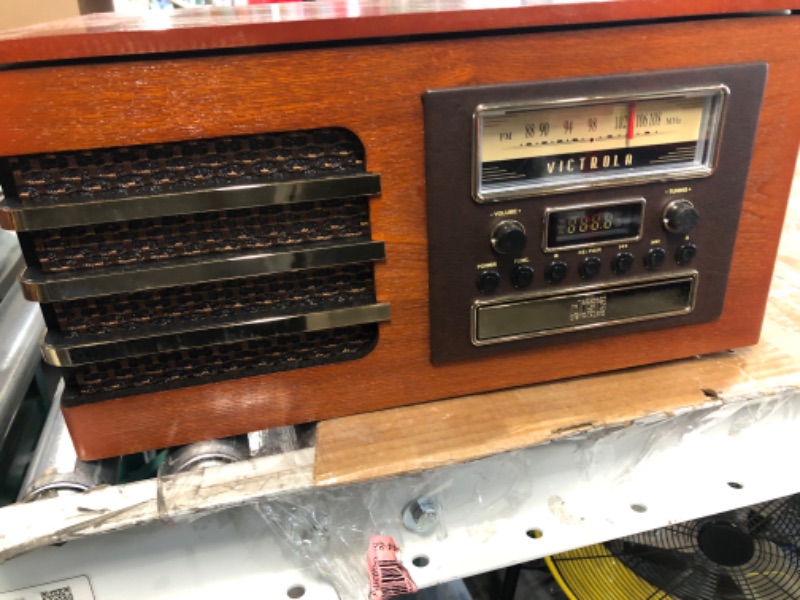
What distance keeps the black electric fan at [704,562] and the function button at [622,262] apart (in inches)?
20.3

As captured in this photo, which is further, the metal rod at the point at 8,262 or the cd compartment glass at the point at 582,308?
the metal rod at the point at 8,262

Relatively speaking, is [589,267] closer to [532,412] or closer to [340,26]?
[532,412]

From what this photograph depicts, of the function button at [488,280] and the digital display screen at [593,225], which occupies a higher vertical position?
the digital display screen at [593,225]

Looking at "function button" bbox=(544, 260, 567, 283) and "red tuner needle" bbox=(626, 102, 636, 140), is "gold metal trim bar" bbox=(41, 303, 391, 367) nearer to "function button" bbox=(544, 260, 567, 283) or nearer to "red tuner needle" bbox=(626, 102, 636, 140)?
"function button" bbox=(544, 260, 567, 283)

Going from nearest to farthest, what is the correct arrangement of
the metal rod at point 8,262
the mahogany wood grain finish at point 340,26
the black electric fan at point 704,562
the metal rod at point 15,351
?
the mahogany wood grain finish at point 340,26, the metal rod at point 15,351, the black electric fan at point 704,562, the metal rod at point 8,262

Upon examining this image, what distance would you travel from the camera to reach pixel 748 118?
54cm

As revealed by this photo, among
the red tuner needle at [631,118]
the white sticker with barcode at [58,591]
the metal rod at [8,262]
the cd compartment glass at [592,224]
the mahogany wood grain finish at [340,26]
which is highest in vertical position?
the mahogany wood grain finish at [340,26]

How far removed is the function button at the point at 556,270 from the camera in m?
0.55

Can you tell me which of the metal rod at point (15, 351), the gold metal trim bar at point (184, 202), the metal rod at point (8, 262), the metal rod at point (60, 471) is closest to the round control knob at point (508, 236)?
the gold metal trim bar at point (184, 202)

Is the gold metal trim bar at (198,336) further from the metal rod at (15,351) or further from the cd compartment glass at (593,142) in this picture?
the metal rod at (15,351)

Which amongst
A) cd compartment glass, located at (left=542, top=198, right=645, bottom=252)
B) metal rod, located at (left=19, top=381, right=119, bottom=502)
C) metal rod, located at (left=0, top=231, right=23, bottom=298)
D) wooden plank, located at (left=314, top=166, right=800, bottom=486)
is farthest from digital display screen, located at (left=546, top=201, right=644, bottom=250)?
metal rod, located at (left=0, top=231, right=23, bottom=298)

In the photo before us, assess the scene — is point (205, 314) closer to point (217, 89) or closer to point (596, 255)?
point (217, 89)

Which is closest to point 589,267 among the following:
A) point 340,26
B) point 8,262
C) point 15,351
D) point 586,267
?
point 586,267

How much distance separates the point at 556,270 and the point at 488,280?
6cm
